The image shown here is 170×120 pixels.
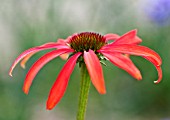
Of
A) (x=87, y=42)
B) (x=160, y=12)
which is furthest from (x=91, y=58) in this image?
(x=160, y=12)

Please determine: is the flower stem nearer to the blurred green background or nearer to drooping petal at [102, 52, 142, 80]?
drooping petal at [102, 52, 142, 80]

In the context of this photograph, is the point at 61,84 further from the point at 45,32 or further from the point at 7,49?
the point at 7,49

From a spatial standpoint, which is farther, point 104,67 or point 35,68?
point 104,67

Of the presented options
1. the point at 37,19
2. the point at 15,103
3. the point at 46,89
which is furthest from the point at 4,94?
the point at 37,19

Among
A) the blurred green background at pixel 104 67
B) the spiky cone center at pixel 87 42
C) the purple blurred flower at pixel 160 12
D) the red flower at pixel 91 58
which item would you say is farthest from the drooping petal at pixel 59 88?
the purple blurred flower at pixel 160 12

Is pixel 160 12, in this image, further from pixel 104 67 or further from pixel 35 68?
pixel 35 68

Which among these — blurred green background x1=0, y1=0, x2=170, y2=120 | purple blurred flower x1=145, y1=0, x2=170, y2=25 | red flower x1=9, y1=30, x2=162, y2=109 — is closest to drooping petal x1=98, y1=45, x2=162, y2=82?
red flower x1=9, y1=30, x2=162, y2=109

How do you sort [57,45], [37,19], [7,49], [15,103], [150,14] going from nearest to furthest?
[57,45], [15,103], [37,19], [150,14], [7,49]
